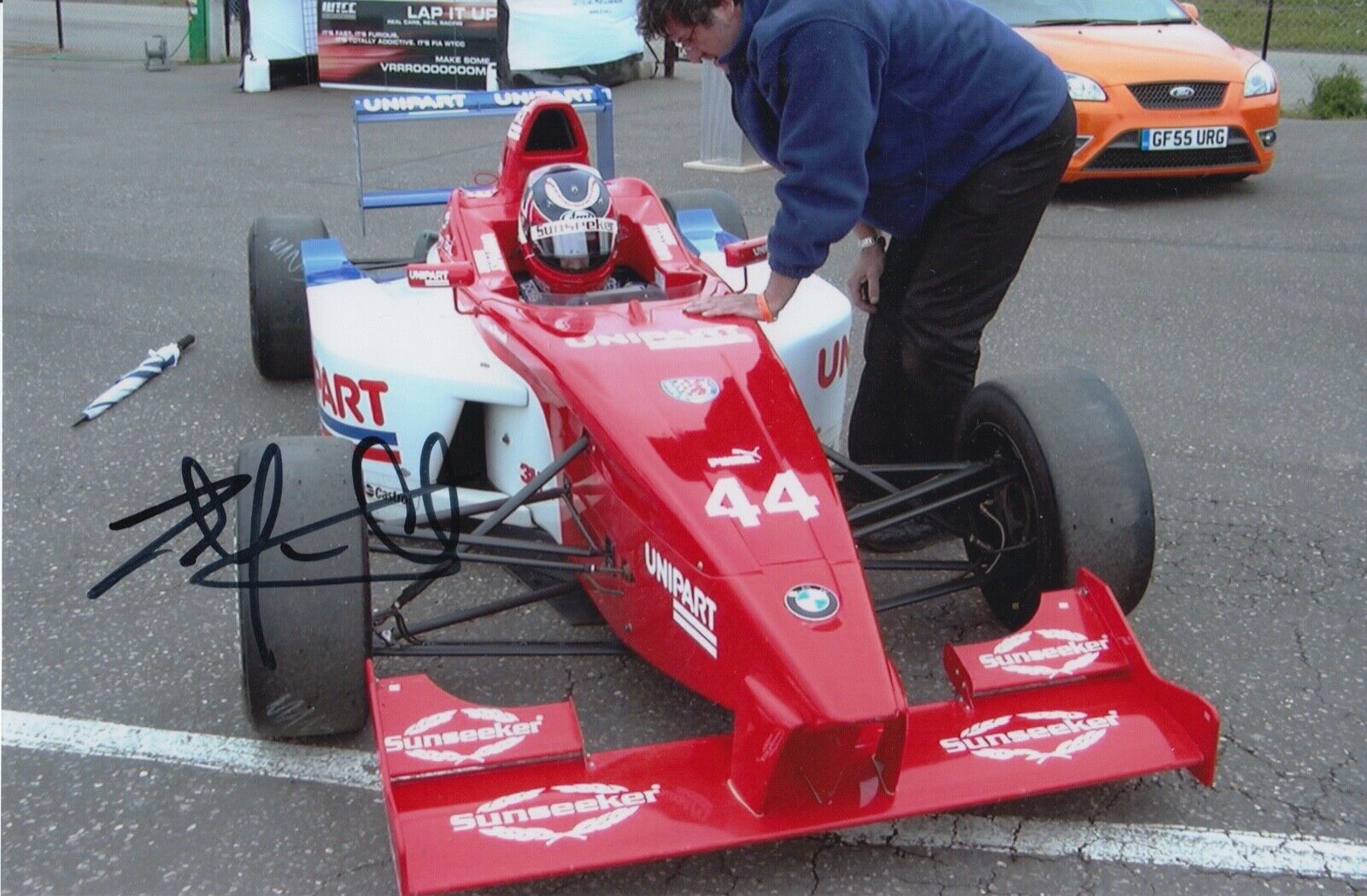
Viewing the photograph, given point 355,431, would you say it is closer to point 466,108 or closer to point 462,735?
point 462,735

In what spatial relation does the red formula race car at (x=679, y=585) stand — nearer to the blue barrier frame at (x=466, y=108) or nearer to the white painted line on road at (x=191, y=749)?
the white painted line on road at (x=191, y=749)

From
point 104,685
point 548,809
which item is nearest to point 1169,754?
point 548,809

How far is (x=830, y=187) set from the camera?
313cm

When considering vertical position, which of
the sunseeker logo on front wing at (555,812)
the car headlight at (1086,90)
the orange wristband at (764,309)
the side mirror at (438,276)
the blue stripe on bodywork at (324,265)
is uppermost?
the orange wristband at (764,309)

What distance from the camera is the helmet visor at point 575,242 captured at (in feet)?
13.1

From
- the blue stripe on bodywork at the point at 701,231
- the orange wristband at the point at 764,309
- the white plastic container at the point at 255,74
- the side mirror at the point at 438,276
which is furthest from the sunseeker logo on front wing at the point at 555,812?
the white plastic container at the point at 255,74

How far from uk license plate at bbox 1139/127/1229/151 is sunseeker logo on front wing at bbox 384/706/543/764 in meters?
7.16

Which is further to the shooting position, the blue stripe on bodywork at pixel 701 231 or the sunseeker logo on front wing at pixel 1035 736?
the blue stripe on bodywork at pixel 701 231

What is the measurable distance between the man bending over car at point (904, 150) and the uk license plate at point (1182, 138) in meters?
5.44

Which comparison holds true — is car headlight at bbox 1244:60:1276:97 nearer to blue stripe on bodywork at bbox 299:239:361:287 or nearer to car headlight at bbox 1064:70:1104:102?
car headlight at bbox 1064:70:1104:102

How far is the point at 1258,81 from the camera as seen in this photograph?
8.91 m

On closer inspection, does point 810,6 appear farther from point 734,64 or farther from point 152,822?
point 152,822

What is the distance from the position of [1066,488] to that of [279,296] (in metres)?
3.22

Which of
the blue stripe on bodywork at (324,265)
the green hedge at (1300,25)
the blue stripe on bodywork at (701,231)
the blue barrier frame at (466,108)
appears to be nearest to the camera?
the blue stripe on bodywork at (324,265)
